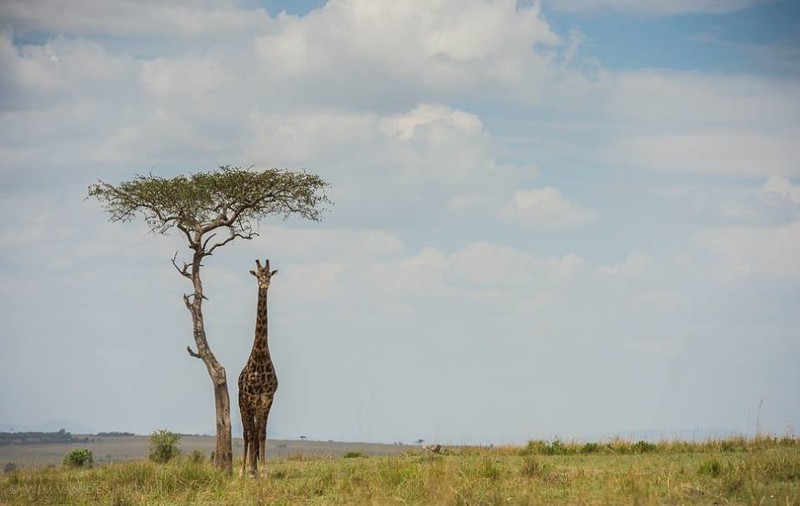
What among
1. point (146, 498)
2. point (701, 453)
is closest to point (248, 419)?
point (146, 498)

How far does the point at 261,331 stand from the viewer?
2675 centimetres

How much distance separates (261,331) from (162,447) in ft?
42.8

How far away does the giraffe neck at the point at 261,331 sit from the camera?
26.3 m

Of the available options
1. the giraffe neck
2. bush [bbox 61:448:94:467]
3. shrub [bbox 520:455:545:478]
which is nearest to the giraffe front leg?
the giraffe neck

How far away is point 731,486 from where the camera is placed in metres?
20.1

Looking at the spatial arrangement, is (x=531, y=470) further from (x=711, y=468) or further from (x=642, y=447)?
(x=642, y=447)

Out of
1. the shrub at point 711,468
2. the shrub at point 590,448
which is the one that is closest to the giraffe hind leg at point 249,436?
the shrub at point 711,468

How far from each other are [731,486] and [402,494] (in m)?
5.99

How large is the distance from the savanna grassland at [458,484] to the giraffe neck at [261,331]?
2.90 metres

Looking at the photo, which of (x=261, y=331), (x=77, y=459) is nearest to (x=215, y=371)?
(x=261, y=331)

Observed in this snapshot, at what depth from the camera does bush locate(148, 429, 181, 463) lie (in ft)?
123

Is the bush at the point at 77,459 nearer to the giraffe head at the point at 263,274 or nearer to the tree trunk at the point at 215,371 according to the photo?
the tree trunk at the point at 215,371

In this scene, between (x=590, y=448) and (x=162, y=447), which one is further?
(x=162, y=447)

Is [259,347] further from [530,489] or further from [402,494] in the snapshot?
[530,489]
